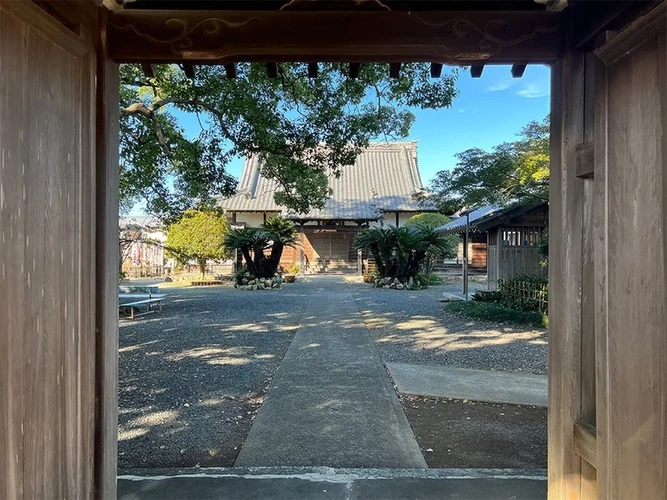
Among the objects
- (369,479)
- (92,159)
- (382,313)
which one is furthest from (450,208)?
(92,159)

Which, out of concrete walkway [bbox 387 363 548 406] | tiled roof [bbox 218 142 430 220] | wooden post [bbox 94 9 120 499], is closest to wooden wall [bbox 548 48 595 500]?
wooden post [bbox 94 9 120 499]

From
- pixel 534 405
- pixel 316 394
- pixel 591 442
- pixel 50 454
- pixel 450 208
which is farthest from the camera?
pixel 450 208

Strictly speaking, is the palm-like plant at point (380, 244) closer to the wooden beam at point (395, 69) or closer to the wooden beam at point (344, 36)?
the wooden beam at point (395, 69)

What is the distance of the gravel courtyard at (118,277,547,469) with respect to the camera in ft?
10.3

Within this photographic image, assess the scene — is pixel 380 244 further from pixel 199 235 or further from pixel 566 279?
pixel 566 279

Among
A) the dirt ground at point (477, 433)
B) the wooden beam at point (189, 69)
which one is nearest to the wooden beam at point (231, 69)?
the wooden beam at point (189, 69)

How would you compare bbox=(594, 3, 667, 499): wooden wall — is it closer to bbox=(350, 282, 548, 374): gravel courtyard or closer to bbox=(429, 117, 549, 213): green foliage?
bbox=(350, 282, 548, 374): gravel courtyard

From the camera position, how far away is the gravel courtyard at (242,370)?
314 centimetres

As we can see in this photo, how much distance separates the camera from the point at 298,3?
6.14 feet

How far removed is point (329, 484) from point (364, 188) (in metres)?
25.5

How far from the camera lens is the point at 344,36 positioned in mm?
1912

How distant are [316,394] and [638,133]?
367 cm

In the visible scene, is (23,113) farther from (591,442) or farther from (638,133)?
(591,442)

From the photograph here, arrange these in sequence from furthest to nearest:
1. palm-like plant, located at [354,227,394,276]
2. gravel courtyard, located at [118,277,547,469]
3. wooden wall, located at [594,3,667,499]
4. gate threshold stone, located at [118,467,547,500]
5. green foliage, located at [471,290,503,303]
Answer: palm-like plant, located at [354,227,394,276]
green foliage, located at [471,290,503,303]
gravel courtyard, located at [118,277,547,469]
gate threshold stone, located at [118,467,547,500]
wooden wall, located at [594,3,667,499]
